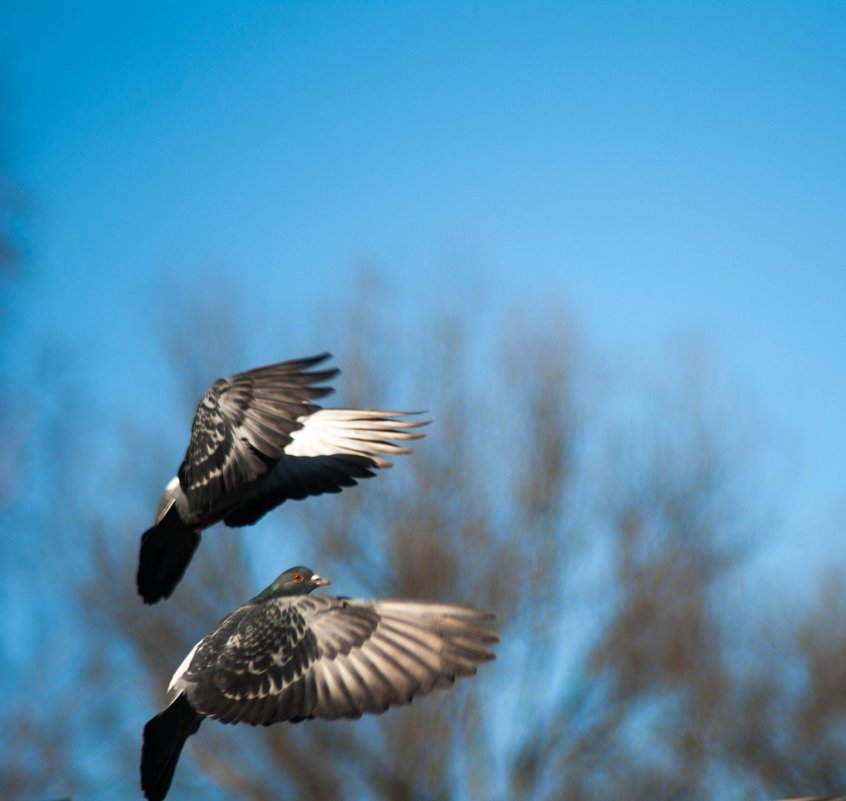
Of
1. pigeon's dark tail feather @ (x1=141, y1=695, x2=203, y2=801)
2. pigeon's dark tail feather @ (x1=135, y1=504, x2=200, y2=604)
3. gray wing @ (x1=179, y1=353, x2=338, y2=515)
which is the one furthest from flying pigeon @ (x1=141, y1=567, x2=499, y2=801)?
gray wing @ (x1=179, y1=353, x2=338, y2=515)

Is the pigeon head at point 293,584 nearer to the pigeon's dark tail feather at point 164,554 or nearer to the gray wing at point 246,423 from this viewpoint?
the pigeon's dark tail feather at point 164,554

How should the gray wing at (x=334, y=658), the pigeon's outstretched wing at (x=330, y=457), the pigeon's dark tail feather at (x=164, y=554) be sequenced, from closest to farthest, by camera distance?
the gray wing at (x=334, y=658) < the pigeon's dark tail feather at (x=164, y=554) < the pigeon's outstretched wing at (x=330, y=457)

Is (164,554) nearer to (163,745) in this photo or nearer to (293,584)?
(293,584)

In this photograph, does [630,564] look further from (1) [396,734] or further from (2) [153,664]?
(2) [153,664]

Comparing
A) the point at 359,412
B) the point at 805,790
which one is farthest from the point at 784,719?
the point at 359,412

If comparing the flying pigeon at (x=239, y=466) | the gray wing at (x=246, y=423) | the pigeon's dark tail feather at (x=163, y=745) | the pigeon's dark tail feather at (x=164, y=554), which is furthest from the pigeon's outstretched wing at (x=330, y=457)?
the pigeon's dark tail feather at (x=163, y=745)

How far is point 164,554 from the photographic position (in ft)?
11.0

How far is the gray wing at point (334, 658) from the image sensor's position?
2.87 meters

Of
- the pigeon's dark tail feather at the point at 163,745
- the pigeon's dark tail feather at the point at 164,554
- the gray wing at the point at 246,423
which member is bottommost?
the pigeon's dark tail feather at the point at 163,745

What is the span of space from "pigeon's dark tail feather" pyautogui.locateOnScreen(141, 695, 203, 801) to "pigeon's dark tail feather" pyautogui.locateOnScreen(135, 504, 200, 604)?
15.1 inches

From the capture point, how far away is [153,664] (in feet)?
48.5

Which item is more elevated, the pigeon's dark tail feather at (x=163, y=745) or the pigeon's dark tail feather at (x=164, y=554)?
the pigeon's dark tail feather at (x=164, y=554)

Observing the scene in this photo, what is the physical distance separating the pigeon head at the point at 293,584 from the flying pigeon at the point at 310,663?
110 mm

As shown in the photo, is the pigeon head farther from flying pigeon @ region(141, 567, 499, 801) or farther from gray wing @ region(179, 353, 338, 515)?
gray wing @ region(179, 353, 338, 515)
